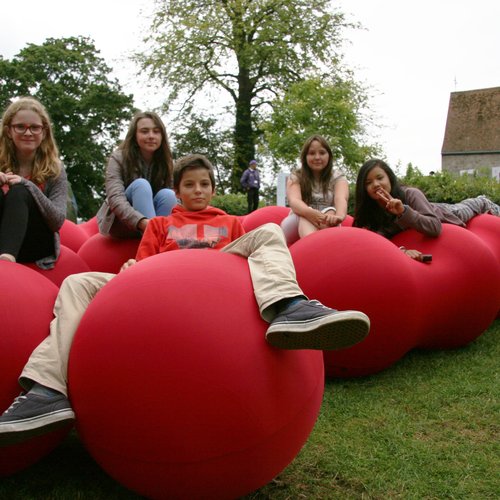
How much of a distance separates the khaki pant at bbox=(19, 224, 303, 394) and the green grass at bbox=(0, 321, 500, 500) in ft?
2.02

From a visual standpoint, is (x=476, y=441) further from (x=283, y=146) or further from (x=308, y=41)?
(x=308, y=41)

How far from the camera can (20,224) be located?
377cm

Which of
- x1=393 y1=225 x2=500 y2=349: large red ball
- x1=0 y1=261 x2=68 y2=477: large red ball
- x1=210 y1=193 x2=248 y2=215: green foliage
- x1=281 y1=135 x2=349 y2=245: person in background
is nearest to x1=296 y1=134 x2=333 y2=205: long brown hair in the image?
x1=281 y1=135 x2=349 y2=245: person in background

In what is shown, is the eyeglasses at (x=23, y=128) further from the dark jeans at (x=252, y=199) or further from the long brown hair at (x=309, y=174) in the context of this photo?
the dark jeans at (x=252, y=199)

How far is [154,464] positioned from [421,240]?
A: 334 centimetres

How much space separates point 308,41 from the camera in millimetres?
28234

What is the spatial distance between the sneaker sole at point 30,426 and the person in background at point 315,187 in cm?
360

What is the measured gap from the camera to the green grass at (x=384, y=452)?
271 cm

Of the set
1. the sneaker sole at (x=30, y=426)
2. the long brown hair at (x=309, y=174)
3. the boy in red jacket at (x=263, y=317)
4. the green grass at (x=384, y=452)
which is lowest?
the green grass at (x=384, y=452)

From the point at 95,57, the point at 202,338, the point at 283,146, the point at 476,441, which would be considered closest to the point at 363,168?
the point at 476,441

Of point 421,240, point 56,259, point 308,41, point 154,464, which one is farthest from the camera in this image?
point 308,41

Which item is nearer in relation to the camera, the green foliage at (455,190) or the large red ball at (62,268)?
the large red ball at (62,268)

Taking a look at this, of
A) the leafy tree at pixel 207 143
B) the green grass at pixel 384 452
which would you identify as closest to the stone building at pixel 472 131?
the leafy tree at pixel 207 143

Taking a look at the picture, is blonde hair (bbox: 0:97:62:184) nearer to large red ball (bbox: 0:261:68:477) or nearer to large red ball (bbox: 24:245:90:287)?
large red ball (bbox: 24:245:90:287)
